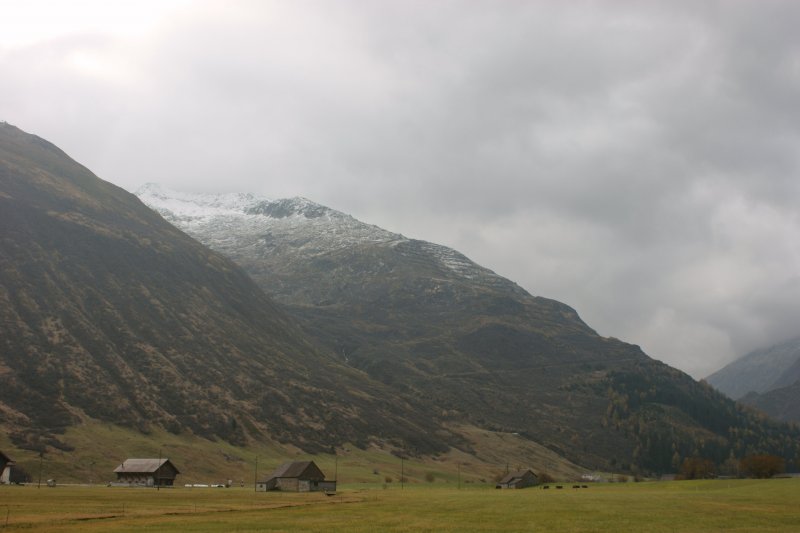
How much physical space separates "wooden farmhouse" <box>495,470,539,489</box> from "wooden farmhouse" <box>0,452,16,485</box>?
95.4 meters

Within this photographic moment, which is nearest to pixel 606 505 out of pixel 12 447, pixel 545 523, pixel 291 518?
pixel 545 523

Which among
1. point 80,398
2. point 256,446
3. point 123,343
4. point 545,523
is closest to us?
point 545,523

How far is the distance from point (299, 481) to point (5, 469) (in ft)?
151

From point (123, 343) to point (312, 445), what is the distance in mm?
59695

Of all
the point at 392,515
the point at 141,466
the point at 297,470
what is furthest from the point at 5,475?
the point at 392,515

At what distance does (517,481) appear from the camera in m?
156

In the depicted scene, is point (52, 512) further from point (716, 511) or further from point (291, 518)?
point (716, 511)

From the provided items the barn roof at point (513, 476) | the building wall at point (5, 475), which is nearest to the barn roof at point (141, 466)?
the building wall at point (5, 475)

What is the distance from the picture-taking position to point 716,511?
66.9 m

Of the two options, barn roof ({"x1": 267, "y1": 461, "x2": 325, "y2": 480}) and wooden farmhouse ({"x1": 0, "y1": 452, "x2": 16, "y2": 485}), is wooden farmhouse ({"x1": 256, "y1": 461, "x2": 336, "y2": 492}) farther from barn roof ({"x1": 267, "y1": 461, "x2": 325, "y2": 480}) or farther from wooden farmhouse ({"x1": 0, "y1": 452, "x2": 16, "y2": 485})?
wooden farmhouse ({"x1": 0, "y1": 452, "x2": 16, "y2": 485})

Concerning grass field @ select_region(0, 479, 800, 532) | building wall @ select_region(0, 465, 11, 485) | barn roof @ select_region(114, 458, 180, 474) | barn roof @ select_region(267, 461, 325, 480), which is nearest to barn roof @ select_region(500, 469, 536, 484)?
barn roof @ select_region(267, 461, 325, 480)

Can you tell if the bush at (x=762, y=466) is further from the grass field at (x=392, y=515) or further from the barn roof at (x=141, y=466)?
the barn roof at (x=141, y=466)

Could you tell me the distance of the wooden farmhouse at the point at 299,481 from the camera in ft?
411

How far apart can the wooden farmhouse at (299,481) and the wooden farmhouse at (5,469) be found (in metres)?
39.2
